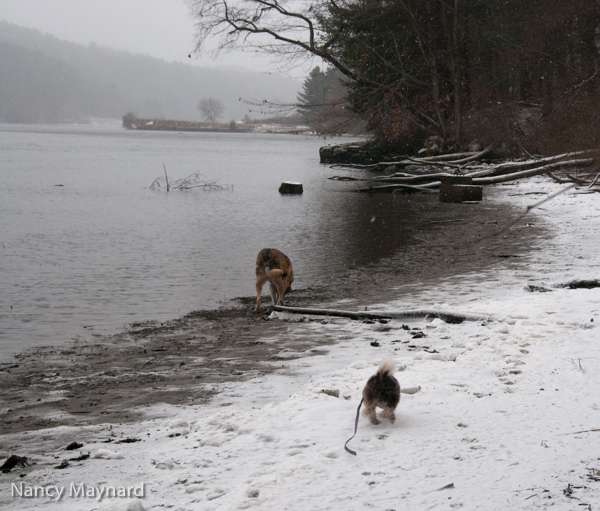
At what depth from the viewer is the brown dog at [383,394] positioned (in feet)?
14.9

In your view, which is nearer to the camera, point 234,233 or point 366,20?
point 234,233

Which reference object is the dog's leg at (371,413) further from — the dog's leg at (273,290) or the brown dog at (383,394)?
the dog's leg at (273,290)

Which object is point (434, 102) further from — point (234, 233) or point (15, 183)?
point (15, 183)

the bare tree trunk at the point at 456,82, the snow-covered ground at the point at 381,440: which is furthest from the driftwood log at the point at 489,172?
the snow-covered ground at the point at 381,440

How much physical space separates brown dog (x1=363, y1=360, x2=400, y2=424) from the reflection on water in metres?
5.83

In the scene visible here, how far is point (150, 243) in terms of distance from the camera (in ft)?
58.2

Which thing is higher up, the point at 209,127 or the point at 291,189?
the point at 209,127

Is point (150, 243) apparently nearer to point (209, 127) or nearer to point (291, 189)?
point (291, 189)

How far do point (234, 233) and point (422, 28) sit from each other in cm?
2355

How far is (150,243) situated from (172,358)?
10.9m

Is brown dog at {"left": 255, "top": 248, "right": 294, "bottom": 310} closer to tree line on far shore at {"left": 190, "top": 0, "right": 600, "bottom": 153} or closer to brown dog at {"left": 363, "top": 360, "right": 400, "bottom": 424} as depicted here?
brown dog at {"left": 363, "top": 360, "right": 400, "bottom": 424}

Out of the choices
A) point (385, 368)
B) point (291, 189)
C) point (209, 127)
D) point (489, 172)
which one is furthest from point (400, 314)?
point (209, 127)

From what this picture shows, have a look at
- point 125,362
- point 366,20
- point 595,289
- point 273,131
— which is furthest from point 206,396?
point 273,131

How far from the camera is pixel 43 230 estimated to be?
787 inches
